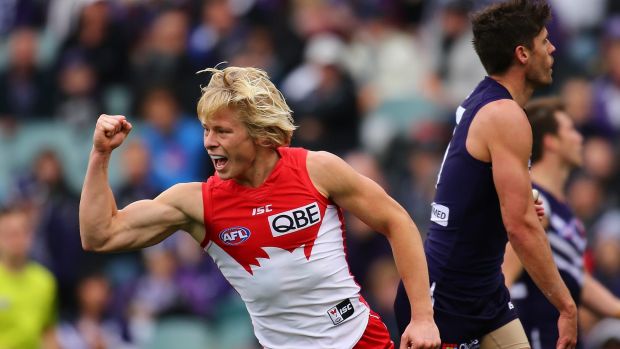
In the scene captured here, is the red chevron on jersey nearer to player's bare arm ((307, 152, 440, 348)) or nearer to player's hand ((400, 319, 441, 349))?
player's bare arm ((307, 152, 440, 348))

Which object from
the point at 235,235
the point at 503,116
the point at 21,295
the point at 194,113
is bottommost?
the point at 21,295

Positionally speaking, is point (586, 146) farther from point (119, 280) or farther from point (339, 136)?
point (119, 280)

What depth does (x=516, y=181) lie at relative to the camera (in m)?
6.14

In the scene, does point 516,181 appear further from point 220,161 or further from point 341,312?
point 220,161

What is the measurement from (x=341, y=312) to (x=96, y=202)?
1303mm

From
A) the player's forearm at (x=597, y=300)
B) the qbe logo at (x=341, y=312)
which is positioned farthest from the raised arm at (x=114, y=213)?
the player's forearm at (x=597, y=300)

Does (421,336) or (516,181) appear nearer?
Result: (421,336)

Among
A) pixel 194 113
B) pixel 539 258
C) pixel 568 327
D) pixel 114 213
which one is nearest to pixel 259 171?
pixel 114 213

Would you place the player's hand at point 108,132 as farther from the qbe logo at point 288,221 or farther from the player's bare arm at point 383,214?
the player's bare arm at point 383,214

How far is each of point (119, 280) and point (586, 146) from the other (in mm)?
5021

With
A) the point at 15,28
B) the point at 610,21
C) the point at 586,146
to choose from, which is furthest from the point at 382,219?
the point at 15,28

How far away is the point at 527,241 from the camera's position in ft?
20.4

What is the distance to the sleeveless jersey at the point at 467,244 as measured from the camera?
6379 mm

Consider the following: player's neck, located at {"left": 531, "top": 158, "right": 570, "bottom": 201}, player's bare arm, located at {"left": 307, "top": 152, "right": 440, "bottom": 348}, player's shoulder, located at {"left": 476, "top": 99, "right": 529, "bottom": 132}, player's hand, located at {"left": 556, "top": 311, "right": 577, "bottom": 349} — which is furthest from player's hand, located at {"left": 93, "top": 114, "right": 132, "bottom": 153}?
player's neck, located at {"left": 531, "top": 158, "right": 570, "bottom": 201}
